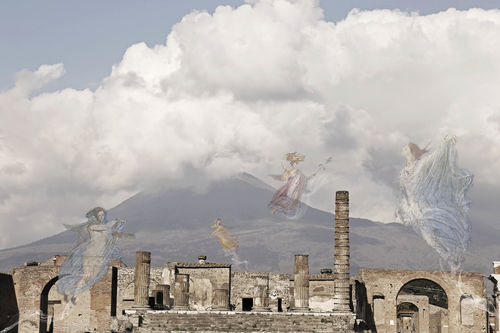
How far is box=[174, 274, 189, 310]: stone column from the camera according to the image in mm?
49422

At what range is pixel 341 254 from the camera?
4609 centimetres

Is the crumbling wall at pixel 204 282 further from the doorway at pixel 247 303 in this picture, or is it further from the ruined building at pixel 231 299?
the doorway at pixel 247 303

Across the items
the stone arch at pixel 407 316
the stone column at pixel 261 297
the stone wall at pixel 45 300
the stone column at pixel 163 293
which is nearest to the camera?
the stone column at pixel 261 297

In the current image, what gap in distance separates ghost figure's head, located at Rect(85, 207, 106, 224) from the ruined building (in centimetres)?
295

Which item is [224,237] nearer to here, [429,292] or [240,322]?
[240,322]

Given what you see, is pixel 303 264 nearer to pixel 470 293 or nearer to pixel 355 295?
pixel 355 295

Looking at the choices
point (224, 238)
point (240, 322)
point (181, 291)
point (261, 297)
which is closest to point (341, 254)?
point (261, 297)

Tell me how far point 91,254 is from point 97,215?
3095 millimetres

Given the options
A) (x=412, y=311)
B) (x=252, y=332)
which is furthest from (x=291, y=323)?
(x=412, y=311)

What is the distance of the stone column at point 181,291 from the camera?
49422mm

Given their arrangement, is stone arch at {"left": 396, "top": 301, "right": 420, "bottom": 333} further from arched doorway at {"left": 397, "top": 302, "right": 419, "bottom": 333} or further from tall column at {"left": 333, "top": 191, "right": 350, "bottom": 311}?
tall column at {"left": 333, "top": 191, "right": 350, "bottom": 311}

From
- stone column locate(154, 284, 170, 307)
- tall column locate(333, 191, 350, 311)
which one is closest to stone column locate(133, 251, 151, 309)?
stone column locate(154, 284, 170, 307)

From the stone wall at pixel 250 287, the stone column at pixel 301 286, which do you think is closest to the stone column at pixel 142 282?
the stone column at pixel 301 286

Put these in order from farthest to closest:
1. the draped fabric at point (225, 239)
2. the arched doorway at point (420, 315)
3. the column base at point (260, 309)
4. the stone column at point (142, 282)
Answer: the arched doorway at point (420, 315) → the draped fabric at point (225, 239) → the stone column at point (142, 282) → the column base at point (260, 309)
